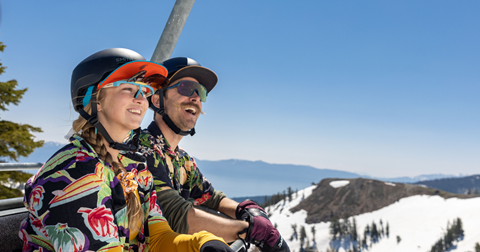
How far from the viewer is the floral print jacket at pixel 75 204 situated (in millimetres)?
1524

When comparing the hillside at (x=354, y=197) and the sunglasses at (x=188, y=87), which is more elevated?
the sunglasses at (x=188, y=87)

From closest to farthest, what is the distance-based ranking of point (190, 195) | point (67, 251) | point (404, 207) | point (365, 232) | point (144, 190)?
point (67, 251) → point (144, 190) → point (190, 195) → point (365, 232) → point (404, 207)

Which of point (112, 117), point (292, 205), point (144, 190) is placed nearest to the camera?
point (112, 117)

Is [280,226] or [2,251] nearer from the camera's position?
[2,251]

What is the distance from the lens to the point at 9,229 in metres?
2.47

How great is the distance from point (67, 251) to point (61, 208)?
0.72ft

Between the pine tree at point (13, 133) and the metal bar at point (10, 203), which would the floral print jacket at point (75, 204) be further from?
the pine tree at point (13, 133)

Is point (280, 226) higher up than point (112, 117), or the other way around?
point (112, 117)

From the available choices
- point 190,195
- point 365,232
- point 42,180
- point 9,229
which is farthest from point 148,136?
point 365,232

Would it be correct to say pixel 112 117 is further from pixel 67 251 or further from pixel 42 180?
pixel 67 251

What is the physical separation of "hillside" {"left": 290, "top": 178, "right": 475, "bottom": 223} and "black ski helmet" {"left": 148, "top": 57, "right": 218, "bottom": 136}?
407ft

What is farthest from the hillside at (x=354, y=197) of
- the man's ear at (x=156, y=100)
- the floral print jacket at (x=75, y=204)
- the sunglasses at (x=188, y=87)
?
the floral print jacket at (x=75, y=204)

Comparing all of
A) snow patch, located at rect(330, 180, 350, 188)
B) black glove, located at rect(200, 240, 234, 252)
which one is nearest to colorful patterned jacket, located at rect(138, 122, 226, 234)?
black glove, located at rect(200, 240, 234, 252)

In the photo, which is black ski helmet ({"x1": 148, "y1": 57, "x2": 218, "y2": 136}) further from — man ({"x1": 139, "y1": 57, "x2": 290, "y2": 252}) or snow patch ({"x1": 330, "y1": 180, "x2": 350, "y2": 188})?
snow patch ({"x1": 330, "y1": 180, "x2": 350, "y2": 188})
